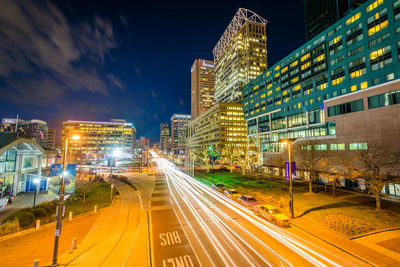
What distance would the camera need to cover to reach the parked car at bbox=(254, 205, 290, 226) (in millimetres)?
17880

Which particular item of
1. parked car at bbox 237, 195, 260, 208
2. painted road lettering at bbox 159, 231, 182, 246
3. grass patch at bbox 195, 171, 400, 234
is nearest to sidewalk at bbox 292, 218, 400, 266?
grass patch at bbox 195, 171, 400, 234

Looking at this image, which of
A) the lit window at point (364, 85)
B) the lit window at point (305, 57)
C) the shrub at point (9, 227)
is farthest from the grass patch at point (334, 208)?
the lit window at point (305, 57)

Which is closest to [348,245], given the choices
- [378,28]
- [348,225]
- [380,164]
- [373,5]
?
[348,225]

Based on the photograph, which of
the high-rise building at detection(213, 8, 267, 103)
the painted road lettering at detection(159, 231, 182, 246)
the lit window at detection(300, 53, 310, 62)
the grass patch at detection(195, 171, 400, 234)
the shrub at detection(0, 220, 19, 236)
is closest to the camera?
the painted road lettering at detection(159, 231, 182, 246)

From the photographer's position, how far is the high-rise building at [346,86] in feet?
108

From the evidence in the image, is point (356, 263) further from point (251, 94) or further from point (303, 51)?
point (251, 94)

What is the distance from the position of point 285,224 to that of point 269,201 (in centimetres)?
943

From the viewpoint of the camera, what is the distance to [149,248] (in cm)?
1406

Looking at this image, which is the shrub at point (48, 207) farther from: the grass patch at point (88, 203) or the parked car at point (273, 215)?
the parked car at point (273, 215)

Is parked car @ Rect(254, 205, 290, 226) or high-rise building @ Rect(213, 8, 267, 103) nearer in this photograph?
parked car @ Rect(254, 205, 290, 226)

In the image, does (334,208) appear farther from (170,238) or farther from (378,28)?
(378,28)

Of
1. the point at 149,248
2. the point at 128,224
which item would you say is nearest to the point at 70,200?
the point at 128,224

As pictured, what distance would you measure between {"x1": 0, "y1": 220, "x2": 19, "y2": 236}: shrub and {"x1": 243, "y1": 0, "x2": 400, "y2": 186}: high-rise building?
47.1 meters

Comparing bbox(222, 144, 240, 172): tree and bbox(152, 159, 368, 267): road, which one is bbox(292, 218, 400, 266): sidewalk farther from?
bbox(222, 144, 240, 172): tree
